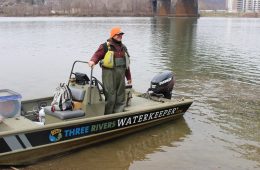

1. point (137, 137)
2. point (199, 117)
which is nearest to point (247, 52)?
point (199, 117)

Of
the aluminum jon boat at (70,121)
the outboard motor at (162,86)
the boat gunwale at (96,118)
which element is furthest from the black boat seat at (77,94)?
the outboard motor at (162,86)

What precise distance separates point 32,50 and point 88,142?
51.7 ft

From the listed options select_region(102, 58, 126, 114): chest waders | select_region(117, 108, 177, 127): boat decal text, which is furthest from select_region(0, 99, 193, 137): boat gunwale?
select_region(102, 58, 126, 114): chest waders

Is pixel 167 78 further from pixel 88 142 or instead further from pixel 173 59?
pixel 173 59

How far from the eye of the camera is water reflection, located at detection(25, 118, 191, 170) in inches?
266

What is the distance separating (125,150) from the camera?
24.6ft

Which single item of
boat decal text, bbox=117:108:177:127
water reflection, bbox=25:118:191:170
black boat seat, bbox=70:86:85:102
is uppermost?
black boat seat, bbox=70:86:85:102

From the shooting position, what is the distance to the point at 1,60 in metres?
18.1

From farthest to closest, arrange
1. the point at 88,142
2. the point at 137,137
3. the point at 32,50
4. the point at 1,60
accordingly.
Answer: the point at 32,50 < the point at 1,60 < the point at 137,137 < the point at 88,142

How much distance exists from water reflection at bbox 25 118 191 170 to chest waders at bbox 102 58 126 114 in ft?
2.18

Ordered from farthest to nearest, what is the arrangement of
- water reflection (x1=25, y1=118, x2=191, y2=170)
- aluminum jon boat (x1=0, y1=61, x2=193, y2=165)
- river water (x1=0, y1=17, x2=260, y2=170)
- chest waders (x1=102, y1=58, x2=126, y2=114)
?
chest waders (x1=102, y1=58, x2=126, y2=114), river water (x1=0, y1=17, x2=260, y2=170), water reflection (x1=25, y1=118, x2=191, y2=170), aluminum jon boat (x1=0, y1=61, x2=193, y2=165)

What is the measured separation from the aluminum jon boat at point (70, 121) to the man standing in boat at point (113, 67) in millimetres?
219

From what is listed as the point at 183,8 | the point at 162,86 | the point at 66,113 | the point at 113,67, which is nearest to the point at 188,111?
the point at 162,86

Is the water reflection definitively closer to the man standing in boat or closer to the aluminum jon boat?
the aluminum jon boat
